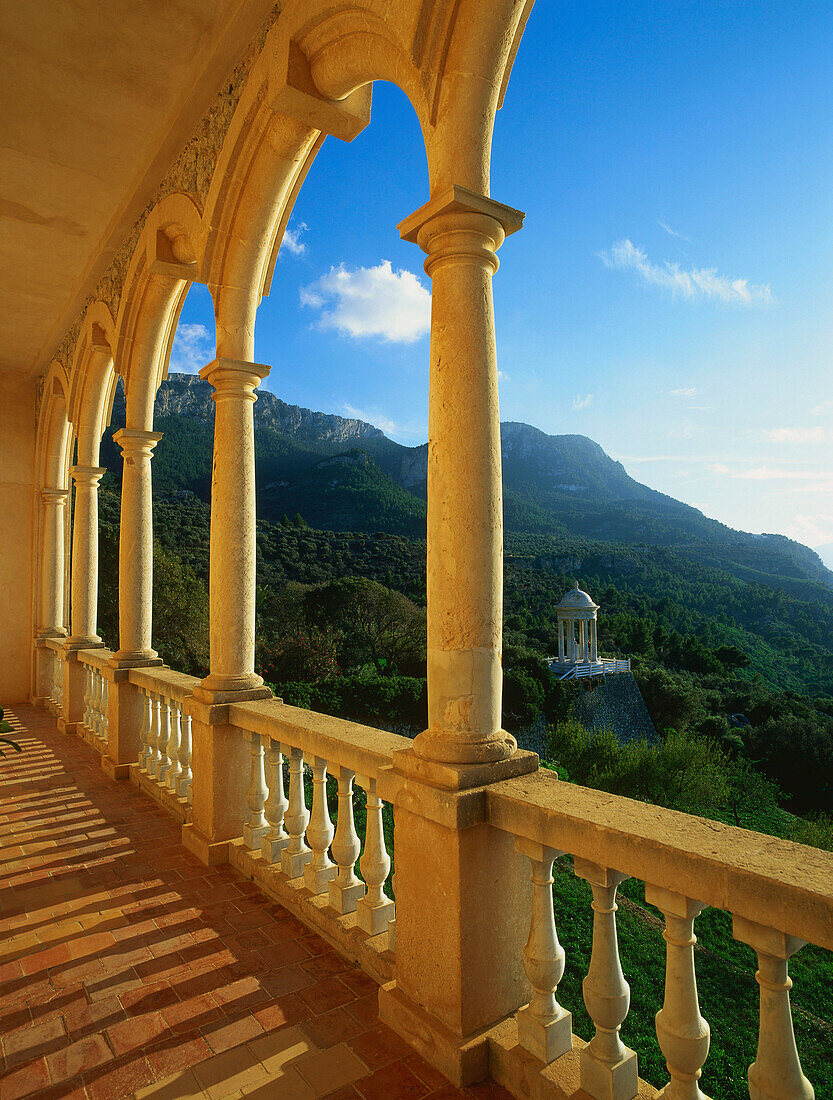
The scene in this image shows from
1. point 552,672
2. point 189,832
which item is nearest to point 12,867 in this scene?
point 189,832

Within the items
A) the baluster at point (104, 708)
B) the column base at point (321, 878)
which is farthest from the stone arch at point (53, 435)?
the column base at point (321, 878)

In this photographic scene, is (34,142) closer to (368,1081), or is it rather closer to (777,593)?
(368,1081)

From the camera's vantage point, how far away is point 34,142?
6055 mm

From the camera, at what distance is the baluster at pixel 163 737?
260 inches

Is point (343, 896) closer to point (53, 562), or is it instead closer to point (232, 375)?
point (232, 375)

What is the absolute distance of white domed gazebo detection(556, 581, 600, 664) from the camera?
161 feet

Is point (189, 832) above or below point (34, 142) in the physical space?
below

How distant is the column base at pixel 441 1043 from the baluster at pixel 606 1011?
0.48 meters

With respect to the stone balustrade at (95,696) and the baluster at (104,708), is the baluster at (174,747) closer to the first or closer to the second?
the stone balustrade at (95,696)

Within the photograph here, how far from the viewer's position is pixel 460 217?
2850mm

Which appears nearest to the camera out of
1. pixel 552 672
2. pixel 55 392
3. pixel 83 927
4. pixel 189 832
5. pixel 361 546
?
pixel 83 927

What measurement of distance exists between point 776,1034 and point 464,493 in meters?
2.09

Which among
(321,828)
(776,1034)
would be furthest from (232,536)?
(776,1034)

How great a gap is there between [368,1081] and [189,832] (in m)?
3.11
